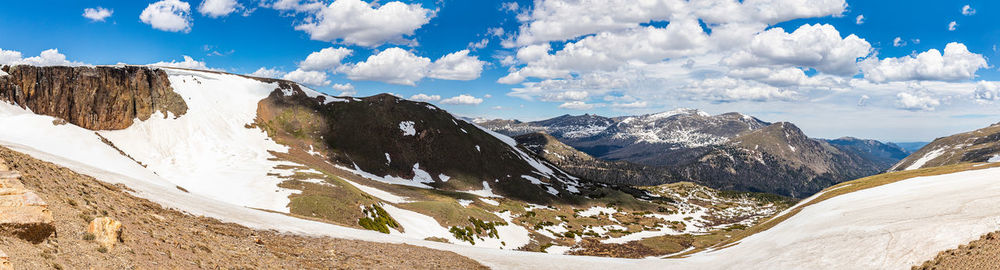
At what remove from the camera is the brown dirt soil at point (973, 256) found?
16906 mm

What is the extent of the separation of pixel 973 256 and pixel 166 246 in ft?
114

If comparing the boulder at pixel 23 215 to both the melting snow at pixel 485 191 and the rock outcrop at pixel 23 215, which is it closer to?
the rock outcrop at pixel 23 215

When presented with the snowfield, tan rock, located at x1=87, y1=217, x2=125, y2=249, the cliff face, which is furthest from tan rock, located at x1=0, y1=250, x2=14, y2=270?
the cliff face

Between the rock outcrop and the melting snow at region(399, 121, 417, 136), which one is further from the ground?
the melting snow at region(399, 121, 417, 136)

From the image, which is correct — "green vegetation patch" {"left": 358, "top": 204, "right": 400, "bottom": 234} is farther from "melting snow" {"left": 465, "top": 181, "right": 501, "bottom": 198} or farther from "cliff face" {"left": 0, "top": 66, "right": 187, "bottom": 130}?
"cliff face" {"left": 0, "top": 66, "right": 187, "bottom": 130}

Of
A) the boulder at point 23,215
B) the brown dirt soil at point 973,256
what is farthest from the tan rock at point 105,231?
the brown dirt soil at point 973,256

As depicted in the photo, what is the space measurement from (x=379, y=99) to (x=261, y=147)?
55.6 meters

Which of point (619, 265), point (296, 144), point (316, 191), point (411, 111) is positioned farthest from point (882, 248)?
point (411, 111)

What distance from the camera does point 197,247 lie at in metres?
16.5

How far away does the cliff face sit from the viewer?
265ft

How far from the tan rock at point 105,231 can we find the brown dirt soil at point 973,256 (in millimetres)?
33155

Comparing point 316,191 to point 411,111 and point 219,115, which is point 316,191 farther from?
point 411,111

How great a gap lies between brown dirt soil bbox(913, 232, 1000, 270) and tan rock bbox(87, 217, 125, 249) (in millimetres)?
33155

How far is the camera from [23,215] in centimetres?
1066
